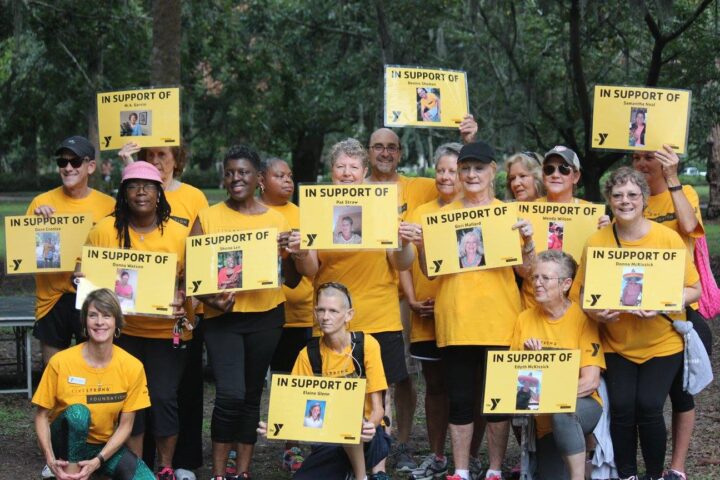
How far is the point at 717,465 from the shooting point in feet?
22.2

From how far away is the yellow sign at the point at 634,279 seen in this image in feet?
17.8

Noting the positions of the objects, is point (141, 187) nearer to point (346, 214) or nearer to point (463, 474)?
point (346, 214)

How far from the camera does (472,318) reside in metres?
5.84

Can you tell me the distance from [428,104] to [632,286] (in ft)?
6.44

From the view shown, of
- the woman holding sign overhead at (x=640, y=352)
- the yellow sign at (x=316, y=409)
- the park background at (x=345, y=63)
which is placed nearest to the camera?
the yellow sign at (x=316, y=409)

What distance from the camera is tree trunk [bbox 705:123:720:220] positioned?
887 inches

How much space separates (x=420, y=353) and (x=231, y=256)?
1.41 meters

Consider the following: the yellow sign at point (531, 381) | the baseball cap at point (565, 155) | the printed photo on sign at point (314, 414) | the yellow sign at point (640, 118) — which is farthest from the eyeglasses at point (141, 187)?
the yellow sign at point (640, 118)

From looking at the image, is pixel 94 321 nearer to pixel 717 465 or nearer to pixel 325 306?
pixel 325 306

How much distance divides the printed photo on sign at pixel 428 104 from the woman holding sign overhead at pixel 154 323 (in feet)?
5.75

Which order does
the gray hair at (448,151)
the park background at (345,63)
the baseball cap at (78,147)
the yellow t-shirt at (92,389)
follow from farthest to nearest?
the park background at (345,63) → the gray hair at (448,151) → the baseball cap at (78,147) → the yellow t-shirt at (92,389)

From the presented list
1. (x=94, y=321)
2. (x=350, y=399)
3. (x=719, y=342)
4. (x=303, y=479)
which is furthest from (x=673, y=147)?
(x=719, y=342)

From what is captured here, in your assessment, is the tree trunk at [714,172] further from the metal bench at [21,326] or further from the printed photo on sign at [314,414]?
the printed photo on sign at [314,414]

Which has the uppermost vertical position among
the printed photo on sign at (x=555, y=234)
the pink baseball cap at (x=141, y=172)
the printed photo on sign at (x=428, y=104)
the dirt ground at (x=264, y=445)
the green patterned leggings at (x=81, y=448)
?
the printed photo on sign at (x=428, y=104)
